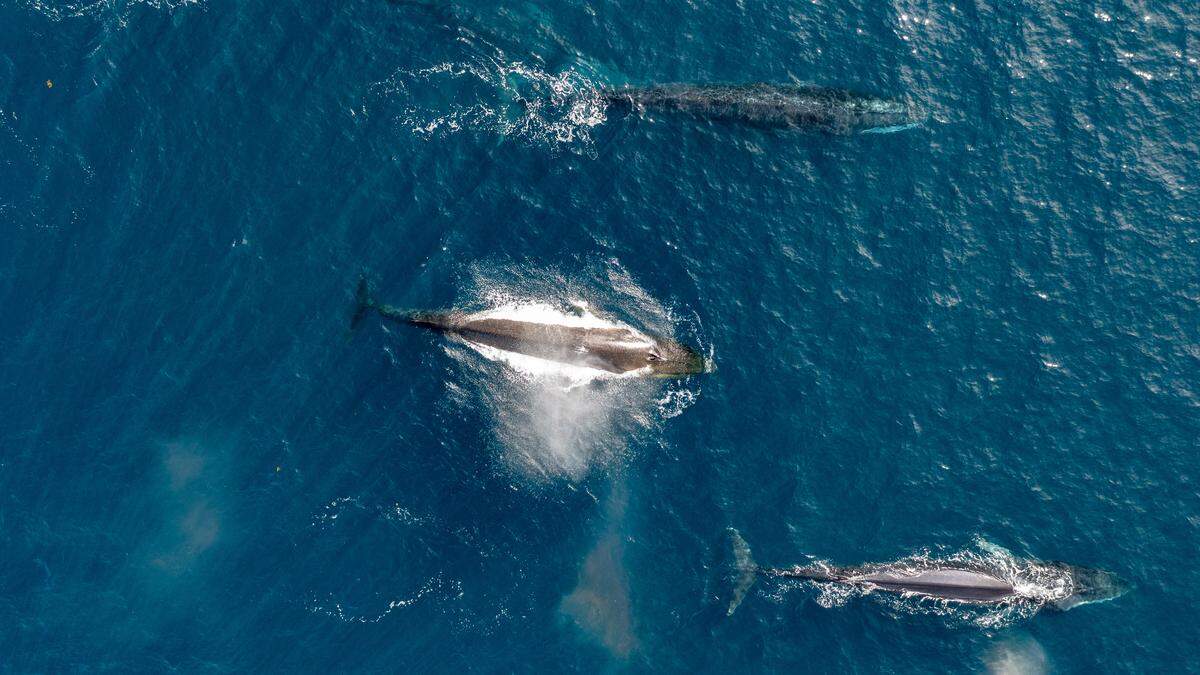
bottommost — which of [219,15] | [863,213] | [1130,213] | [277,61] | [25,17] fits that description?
[1130,213]

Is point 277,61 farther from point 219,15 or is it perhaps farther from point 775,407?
point 775,407

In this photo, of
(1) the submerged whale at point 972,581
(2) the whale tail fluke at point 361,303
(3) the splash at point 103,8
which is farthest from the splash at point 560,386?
(3) the splash at point 103,8

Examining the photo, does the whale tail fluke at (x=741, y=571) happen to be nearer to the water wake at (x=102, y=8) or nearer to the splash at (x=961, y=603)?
the splash at (x=961, y=603)

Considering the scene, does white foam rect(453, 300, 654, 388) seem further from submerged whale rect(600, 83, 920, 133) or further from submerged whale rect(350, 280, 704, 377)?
submerged whale rect(600, 83, 920, 133)

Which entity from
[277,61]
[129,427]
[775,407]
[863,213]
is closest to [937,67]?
[863,213]

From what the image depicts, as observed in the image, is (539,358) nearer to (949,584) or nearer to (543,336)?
(543,336)

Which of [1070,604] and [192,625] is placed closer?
[1070,604]

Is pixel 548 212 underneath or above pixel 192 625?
above
